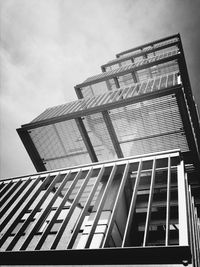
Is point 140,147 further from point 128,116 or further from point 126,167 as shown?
point 126,167

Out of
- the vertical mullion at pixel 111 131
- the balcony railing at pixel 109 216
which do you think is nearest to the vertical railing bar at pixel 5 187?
the balcony railing at pixel 109 216

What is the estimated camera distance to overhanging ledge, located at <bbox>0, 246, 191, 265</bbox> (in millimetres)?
2773

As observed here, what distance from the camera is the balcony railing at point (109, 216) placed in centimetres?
311

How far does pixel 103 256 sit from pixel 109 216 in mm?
2466

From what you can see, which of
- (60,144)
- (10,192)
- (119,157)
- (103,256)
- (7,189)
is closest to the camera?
(103,256)

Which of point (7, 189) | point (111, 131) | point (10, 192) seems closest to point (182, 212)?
point (10, 192)

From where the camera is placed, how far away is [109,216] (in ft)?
18.2

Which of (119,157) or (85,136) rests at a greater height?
A: (85,136)

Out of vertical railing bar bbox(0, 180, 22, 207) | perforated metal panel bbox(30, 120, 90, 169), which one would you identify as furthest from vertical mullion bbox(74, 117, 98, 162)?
vertical railing bar bbox(0, 180, 22, 207)

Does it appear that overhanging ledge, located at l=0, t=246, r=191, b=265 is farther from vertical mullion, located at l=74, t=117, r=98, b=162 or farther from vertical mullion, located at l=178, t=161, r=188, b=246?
vertical mullion, located at l=74, t=117, r=98, b=162

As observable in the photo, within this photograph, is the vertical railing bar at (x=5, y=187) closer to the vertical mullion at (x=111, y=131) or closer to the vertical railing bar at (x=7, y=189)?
the vertical railing bar at (x=7, y=189)

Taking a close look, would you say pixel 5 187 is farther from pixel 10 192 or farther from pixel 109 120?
pixel 109 120

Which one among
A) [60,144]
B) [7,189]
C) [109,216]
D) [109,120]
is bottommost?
[109,216]

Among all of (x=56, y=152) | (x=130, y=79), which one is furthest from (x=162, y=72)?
(x=56, y=152)
